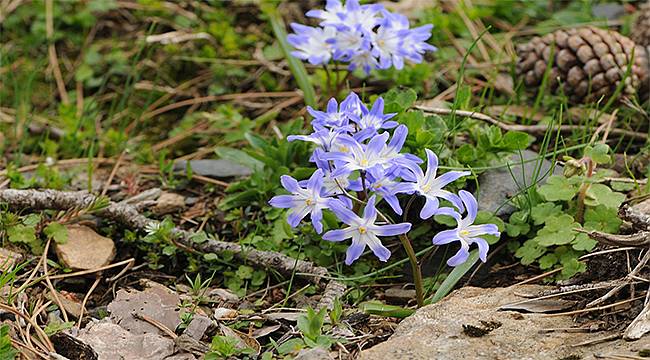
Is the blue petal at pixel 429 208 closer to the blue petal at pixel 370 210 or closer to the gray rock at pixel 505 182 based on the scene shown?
the blue petal at pixel 370 210

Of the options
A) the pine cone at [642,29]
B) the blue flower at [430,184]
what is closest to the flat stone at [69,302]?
the blue flower at [430,184]

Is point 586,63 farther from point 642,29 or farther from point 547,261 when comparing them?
point 547,261

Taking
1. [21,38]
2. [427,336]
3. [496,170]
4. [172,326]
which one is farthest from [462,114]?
[21,38]

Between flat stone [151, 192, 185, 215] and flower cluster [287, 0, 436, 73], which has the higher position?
flower cluster [287, 0, 436, 73]

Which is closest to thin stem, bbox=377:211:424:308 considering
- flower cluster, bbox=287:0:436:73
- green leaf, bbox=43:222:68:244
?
flower cluster, bbox=287:0:436:73

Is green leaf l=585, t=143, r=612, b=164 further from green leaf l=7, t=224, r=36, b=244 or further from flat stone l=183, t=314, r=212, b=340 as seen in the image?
green leaf l=7, t=224, r=36, b=244

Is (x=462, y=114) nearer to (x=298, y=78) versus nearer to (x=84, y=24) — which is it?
(x=298, y=78)

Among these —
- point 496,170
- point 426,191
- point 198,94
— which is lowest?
point 198,94
